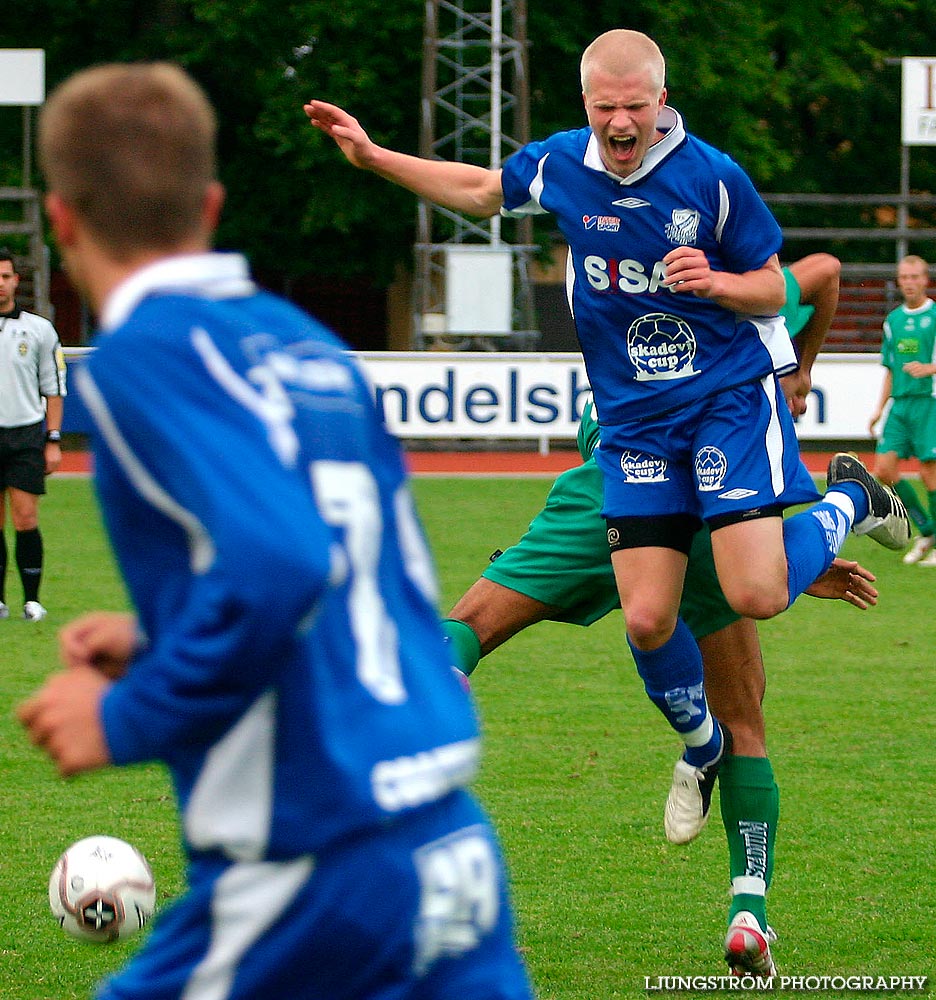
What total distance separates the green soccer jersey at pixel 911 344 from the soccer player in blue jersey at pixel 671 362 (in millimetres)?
8990

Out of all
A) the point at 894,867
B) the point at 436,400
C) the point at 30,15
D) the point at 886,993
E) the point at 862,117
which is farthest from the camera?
the point at 862,117

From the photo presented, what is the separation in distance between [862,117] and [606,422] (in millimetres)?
29070

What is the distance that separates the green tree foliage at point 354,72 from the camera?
26891 millimetres

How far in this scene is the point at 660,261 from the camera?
184 inches

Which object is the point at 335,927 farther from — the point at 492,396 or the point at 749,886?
the point at 492,396

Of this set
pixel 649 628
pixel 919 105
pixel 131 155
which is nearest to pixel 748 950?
pixel 649 628

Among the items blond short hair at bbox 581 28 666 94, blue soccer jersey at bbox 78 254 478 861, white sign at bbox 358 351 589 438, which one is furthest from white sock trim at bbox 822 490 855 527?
white sign at bbox 358 351 589 438

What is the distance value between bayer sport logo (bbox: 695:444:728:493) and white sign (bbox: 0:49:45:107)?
67.8ft

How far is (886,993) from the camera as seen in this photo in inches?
166

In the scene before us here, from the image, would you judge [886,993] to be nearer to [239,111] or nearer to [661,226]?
[661,226]

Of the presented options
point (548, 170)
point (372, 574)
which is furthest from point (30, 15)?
point (372, 574)

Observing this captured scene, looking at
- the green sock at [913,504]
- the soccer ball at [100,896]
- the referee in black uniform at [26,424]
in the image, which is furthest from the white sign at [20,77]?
the soccer ball at [100,896]

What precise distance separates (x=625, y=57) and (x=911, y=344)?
9.51 meters

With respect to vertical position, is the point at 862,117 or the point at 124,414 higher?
the point at 862,117
